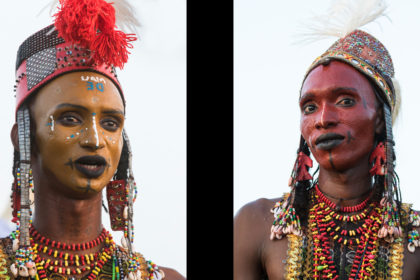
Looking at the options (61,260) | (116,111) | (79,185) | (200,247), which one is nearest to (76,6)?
(116,111)

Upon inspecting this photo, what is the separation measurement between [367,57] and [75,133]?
1.88 meters

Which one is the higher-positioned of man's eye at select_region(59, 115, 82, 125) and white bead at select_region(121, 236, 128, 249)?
man's eye at select_region(59, 115, 82, 125)

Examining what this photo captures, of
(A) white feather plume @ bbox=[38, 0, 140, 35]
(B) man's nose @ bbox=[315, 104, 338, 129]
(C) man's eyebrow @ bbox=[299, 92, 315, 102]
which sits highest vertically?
(A) white feather plume @ bbox=[38, 0, 140, 35]

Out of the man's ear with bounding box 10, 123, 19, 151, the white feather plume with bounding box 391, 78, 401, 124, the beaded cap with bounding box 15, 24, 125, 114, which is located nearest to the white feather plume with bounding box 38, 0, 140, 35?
the beaded cap with bounding box 15, 24, 125, 114

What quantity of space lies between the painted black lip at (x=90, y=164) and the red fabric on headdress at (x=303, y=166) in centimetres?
130

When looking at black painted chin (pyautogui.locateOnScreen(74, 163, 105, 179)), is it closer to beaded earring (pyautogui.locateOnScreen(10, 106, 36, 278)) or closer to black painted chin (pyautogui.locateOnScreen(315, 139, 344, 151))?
beaded earring (pyautogui.locateOnScreen(10, 106, 36, 278))

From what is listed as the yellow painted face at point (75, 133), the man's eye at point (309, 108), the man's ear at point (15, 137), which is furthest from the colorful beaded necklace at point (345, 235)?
the man's ear at point (15, 137)

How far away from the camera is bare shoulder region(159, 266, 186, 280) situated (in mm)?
4750

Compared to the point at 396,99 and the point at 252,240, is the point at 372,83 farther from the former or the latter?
the point at 252,240

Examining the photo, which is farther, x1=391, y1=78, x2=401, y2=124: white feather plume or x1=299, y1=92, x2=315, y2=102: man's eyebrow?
x1=391, y1=78, x2=401, y2=124: white feather plume

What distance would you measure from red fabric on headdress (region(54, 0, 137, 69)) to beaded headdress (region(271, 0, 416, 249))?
4.07ft

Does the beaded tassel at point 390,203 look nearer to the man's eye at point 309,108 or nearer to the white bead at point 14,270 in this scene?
the man's eye at point 309,108

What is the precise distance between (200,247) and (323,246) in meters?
1.02

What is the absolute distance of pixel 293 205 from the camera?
481 cm
